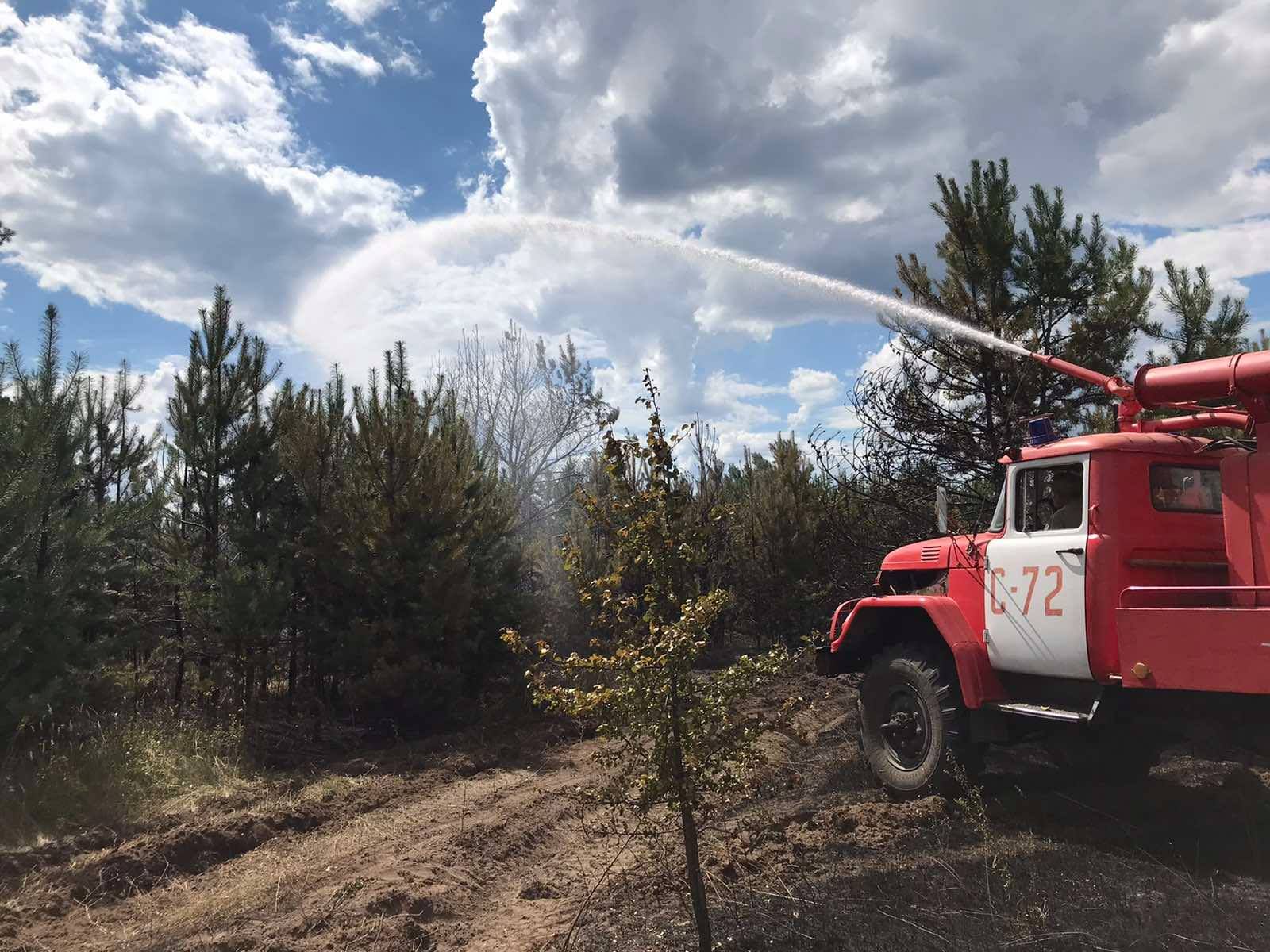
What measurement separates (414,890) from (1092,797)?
4.85 metres

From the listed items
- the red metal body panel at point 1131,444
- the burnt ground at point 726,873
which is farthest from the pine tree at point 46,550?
the red metal body panel at point 1131,444

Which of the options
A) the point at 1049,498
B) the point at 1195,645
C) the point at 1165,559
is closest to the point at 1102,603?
the point at 1165,559

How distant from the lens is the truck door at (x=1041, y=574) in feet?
18.3

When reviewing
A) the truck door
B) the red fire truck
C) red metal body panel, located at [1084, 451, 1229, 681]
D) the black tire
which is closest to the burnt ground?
the black tire

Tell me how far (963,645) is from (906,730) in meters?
0.98

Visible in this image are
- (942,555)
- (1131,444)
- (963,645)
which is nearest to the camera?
(1131,444)

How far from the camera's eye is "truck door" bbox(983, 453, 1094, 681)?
18.3 ft

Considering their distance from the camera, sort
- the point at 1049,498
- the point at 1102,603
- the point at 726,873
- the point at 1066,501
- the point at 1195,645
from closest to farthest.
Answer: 1. the point at 1195,645
2. the point at 726,873
3. the point at 1102,603
4. the point at 1066,501
5. the point at 1049,498

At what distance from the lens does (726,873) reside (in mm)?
5332

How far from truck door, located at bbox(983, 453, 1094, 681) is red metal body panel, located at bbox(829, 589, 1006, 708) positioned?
0.11 meters

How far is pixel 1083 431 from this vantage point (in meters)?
10.5

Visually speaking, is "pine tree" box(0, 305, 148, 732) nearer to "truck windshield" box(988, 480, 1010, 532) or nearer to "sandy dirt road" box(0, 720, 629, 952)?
"sandy dirt road" box(0, 720, 629, 952)

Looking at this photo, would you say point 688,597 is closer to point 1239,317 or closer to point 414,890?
point 414,890

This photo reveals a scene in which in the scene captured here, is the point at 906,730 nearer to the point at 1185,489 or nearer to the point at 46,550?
the point at 1185,489
